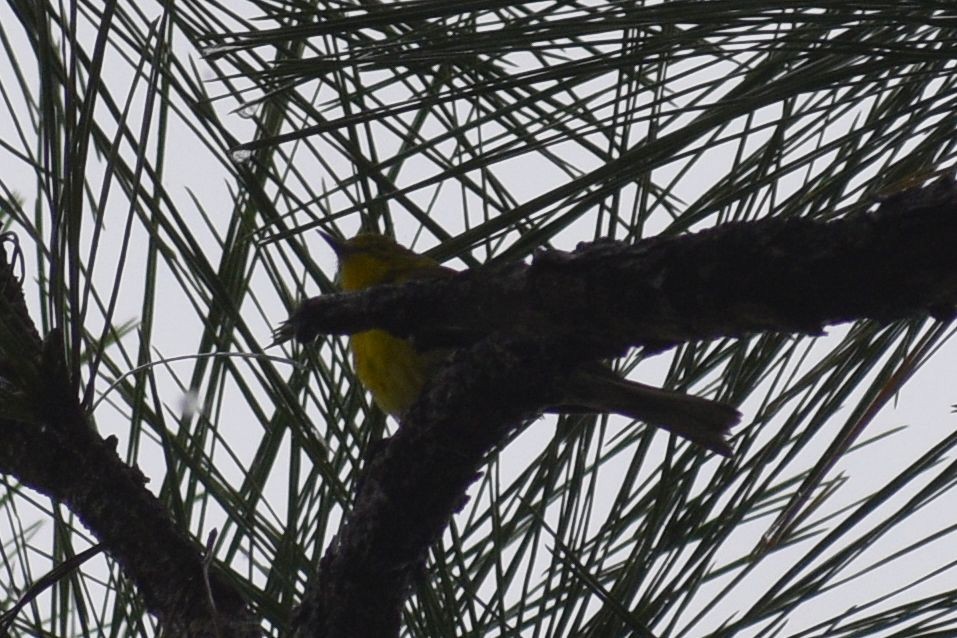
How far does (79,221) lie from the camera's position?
1396mm

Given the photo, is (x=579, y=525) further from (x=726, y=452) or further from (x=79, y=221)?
(x=79, y=221)

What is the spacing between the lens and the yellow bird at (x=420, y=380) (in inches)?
56.5

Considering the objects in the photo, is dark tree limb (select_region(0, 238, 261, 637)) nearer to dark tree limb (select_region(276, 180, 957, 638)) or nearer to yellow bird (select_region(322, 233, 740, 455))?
dark tree limb (select_region(276, 180, 957, 638))

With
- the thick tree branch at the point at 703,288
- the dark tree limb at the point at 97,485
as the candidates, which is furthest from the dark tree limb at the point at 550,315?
the dark tree limb at the point at 97,485

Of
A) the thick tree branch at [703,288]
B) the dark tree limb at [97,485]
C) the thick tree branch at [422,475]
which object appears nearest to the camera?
the thick tree branch at [703,288]

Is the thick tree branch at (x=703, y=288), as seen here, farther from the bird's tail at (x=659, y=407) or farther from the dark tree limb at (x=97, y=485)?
the dark tree limb at (x=97, y=485)

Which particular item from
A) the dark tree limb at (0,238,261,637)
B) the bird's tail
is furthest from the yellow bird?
the dark tree limb at (0,238,261,637)

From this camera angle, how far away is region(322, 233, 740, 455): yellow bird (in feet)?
4.71

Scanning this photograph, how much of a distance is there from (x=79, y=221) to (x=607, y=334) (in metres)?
0.64

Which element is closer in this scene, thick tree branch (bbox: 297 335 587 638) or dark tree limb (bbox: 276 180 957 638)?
dark tree limb (bbox: 276 180 957 638)

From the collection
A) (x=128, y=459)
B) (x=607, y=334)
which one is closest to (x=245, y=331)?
(x=128, y=459)

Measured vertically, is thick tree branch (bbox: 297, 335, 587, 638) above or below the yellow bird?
below

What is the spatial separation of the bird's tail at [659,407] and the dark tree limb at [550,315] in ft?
0.58

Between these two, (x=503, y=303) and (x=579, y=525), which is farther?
(x=579, y=525)
